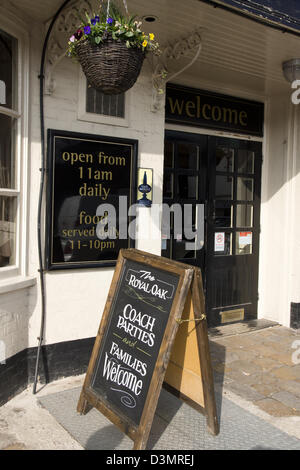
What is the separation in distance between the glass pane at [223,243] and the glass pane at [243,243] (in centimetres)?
15

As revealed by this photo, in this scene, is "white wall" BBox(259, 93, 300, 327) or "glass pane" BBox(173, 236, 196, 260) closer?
"glass pane" BBox(173, 236, 196, 260)

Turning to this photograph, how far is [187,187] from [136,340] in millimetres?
2848

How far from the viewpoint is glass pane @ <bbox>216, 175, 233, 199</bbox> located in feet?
19.2

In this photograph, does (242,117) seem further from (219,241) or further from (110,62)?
(110,62)

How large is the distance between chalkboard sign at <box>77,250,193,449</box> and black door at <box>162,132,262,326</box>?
6.65 feet

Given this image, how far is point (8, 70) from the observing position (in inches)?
147

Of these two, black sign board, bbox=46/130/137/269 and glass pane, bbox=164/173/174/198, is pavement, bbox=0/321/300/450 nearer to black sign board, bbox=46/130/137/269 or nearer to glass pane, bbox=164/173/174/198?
black sign board, bbox=46/130/137/269

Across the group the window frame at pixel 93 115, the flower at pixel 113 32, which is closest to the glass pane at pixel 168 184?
the window frame at pixel 93 115

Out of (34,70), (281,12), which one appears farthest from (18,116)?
(281,12)

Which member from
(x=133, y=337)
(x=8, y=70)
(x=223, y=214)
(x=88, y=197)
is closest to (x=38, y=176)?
(x=88, y=197)

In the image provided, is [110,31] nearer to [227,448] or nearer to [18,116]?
[18,116]

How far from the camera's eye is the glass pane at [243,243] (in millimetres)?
6137

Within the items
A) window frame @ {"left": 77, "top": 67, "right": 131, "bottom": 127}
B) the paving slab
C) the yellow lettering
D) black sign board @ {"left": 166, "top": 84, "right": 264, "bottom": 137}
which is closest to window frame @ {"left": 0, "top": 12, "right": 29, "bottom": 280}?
window frame @ {"left": 77, "top": 67, "right": 131, "bottom": 127}

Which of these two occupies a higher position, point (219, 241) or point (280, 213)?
point (280, 213)
